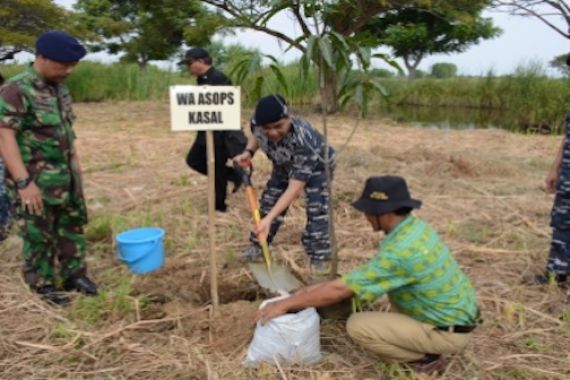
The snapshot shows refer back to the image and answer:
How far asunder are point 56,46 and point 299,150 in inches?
53.9

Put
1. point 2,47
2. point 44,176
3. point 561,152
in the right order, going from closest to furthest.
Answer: point 44,176
point 561,152
point 2,47

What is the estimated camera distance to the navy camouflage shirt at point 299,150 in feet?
9.43

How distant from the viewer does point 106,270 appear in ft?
10.7

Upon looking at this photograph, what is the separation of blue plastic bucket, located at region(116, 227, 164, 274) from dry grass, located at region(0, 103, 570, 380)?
0.26 ft

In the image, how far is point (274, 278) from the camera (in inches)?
110

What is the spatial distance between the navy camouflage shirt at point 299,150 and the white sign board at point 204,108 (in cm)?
49

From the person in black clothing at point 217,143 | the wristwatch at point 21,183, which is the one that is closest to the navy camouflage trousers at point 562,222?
the person in black clothing at point 217,143

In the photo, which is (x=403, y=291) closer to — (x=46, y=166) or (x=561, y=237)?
(x=561, y=237)

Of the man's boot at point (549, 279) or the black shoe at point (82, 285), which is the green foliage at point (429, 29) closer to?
the man's boot at point (549, 279)

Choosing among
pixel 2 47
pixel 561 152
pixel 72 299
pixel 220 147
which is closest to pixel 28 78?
pixel 72 299

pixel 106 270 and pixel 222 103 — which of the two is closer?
pixel 222 103

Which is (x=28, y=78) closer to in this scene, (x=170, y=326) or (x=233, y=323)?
(x=170, y=326)

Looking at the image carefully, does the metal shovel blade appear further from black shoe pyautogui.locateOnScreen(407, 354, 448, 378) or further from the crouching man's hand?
black shoe pyautogui.locateOnScreen(407, 354, 448, 378)

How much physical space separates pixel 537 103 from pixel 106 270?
38.8 ft
